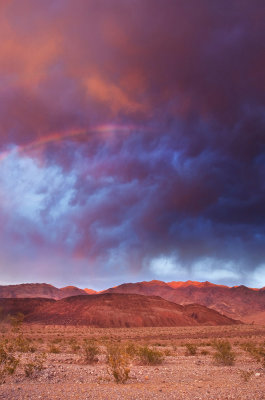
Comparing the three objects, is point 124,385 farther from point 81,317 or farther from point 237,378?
point 81,317

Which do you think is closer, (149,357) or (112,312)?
(149,357)

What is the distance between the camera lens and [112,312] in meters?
132

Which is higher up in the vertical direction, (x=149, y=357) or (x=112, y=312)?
(x=112, y=312)

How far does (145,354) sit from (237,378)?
7754 millimetres

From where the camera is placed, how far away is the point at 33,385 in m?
14.5

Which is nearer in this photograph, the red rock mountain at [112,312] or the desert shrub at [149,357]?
the desert shrub at [149,357]

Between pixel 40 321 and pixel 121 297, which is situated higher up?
pixel 121 297

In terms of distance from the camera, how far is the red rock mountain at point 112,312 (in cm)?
12256

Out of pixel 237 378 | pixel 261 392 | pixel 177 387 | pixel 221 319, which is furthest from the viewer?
pixel 221 319

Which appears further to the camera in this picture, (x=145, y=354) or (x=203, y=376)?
(x=145, y=354)

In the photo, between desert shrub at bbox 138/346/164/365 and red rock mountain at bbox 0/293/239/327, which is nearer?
desert shrub at bbox 138/346/164/365

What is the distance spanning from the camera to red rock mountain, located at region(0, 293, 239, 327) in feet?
402

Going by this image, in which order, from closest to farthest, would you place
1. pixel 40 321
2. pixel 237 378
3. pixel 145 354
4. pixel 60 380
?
pixel 60 380, pixel 237 378, pixel 145 354, pixel 40 321

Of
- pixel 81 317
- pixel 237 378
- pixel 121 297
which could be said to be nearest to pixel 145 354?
pixel 237 378
